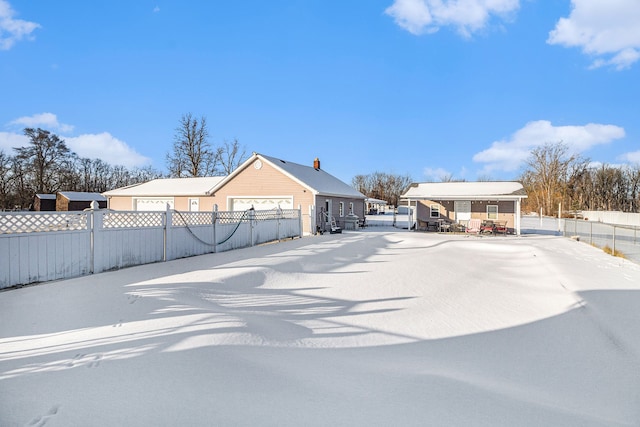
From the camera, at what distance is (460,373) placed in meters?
3.89

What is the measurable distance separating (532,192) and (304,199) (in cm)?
4948

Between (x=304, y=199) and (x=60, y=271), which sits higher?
(x=304, y=199)

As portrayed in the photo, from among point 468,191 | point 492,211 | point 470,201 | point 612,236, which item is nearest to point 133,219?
point 612,236

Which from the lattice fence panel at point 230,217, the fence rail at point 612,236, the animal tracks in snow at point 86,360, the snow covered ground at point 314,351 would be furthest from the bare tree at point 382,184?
the animal tracks in snow at point 86,360

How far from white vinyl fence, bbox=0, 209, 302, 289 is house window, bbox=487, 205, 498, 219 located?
1670cm

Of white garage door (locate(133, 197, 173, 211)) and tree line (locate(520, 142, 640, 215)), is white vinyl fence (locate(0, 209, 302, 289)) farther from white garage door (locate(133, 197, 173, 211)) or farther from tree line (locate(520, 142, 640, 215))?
tree line (locate(520, 142, 640, 215))

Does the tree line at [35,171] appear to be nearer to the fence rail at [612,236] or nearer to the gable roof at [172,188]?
the gable roof at [172,188]

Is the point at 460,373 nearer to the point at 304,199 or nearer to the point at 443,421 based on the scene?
the point at 443,421

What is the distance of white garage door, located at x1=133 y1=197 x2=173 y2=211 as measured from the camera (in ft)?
90.2

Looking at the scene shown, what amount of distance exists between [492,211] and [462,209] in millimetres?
1750

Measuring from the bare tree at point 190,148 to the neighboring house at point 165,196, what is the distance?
1582 cm

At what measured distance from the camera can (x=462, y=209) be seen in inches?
966

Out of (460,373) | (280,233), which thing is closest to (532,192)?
(280,233)

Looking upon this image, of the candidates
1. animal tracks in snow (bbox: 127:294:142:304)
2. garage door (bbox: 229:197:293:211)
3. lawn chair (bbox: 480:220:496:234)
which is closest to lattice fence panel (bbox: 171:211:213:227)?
animal tracks in snow (bbox: 127:294:142:304)
